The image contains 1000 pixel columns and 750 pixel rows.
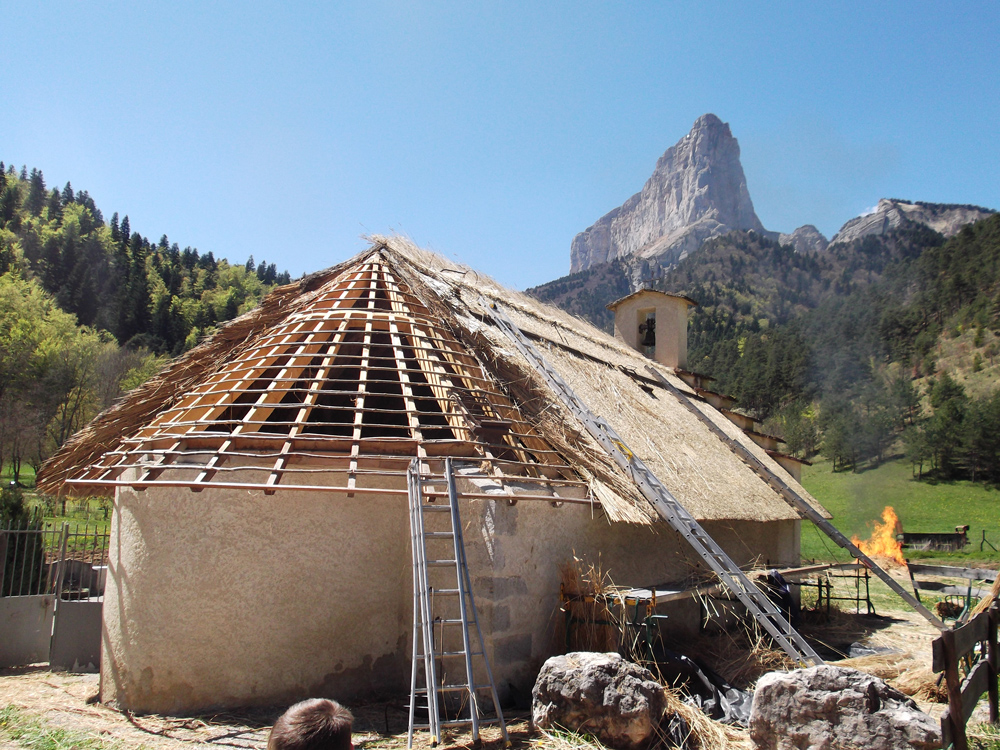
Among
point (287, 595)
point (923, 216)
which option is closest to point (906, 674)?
point (287, 595)

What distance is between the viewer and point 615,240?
19500 cm

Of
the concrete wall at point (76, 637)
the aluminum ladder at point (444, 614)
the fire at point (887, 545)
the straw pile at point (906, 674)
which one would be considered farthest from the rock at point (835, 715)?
the fire at point (887, 545)

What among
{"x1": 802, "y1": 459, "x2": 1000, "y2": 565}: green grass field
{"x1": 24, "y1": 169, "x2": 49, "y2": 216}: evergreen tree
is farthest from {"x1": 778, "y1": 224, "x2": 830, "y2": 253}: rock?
{"x1": 24, "y1": 169, "x2": 49, "y2": 216}: evergreen tree

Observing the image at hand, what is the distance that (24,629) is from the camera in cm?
993

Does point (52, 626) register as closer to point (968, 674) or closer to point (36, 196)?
point (968, 674)

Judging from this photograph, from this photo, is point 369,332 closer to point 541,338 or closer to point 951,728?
point 541,338

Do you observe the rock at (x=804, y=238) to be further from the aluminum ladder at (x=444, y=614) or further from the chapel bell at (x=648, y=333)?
the aluminum ladder at (x=444, y=614)

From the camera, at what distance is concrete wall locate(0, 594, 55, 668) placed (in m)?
9.79

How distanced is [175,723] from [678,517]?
229 inches

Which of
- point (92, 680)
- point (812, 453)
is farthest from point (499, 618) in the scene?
point (812, 453)

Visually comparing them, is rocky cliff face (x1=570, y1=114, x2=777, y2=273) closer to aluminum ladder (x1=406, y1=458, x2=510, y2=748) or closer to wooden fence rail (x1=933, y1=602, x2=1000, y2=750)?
wooden fence rail (x1=933, y1=602, x2=1000, y2=750)

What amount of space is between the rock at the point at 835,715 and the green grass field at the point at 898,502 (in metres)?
23.1

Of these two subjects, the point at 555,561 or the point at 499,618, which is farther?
the point at 555,561

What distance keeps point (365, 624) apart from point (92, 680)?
447cm
